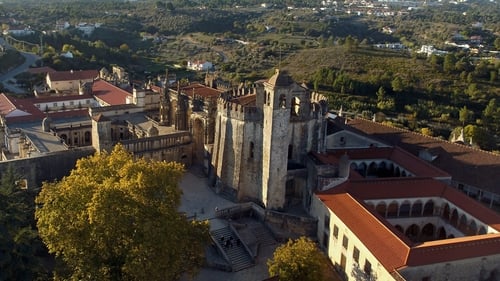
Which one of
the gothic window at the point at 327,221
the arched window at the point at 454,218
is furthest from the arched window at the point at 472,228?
the gothic window at the point at 327,221

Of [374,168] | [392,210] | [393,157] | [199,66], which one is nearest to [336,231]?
[392,210]

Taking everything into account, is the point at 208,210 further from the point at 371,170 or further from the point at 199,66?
the point at 199,66

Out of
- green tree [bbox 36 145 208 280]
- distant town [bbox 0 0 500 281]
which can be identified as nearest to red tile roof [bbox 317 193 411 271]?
distant town [bbox 0 0 500 281]

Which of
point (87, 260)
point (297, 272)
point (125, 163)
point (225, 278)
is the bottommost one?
point (225, 278)

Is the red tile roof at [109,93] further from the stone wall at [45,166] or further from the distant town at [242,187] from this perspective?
the stone wall at [45,166]

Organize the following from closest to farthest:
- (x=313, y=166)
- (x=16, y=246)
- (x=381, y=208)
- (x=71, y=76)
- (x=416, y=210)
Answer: (x=16, y=246) < (x=381, y=208) < (x=416, y=210) < (x=313, y=166) < (x=71, y=76)

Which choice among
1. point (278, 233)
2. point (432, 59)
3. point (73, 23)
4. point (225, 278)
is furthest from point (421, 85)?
point (73, 23)

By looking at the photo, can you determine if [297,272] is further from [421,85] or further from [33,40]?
[33,40]
